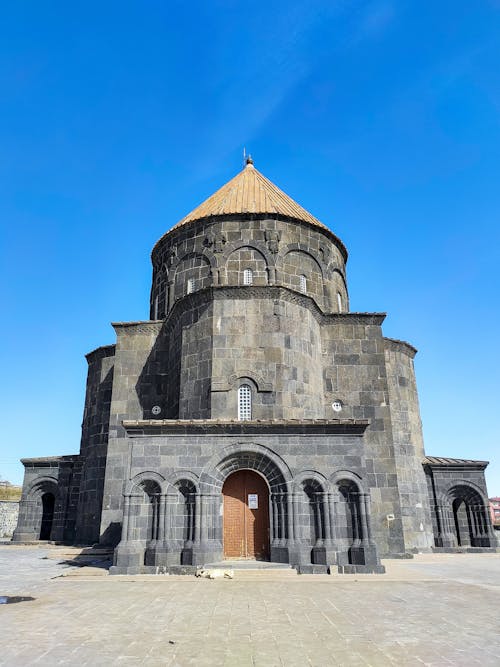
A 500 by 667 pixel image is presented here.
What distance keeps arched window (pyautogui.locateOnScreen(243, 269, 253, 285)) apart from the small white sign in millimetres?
9185

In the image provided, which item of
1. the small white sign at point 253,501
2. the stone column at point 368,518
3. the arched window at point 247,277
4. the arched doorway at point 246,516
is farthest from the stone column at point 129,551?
the arched window at point 247,277

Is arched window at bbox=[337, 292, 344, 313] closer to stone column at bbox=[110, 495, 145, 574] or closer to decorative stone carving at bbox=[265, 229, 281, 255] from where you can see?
decorative stone carving at bbox=[265, 229, 281, 255]

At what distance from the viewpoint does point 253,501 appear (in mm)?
14883

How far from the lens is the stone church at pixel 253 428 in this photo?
14180 millimetres

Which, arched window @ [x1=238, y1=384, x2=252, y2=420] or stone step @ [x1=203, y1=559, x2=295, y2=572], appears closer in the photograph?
stone step @ [x1=203, y1=559, x2=295, y2=572]

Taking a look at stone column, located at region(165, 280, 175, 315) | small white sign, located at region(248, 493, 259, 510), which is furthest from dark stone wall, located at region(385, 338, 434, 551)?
stone column, located at region(165, 280, 175, 315)

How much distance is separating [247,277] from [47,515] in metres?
17.8

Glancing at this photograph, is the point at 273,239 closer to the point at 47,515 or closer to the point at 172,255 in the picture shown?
the point at 172,255

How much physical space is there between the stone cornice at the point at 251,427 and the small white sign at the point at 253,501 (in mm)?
1906

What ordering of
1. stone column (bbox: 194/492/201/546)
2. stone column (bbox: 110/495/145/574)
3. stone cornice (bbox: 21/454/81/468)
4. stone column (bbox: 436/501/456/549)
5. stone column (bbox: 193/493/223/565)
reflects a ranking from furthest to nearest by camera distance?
stone cornice (bbox: 21/454/81/468)
stone column (bbox: 436/501/456/549)
stone column (bbox: 194/492/201/546)
stone column (bbox: 193/493/223/565)
stone column (bbox: 110/495/145/574)

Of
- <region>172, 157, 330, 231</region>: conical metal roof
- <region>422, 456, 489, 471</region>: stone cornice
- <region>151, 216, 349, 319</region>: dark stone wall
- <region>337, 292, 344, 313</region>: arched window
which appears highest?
<region>172, 157, 330, 231</region>: conical metal roof

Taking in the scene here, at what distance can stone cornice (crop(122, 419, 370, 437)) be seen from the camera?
48.4 feet

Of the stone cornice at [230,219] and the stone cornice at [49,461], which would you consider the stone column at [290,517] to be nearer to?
the stone cornice at [230,219]

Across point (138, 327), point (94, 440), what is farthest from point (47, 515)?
point (138, 327)
